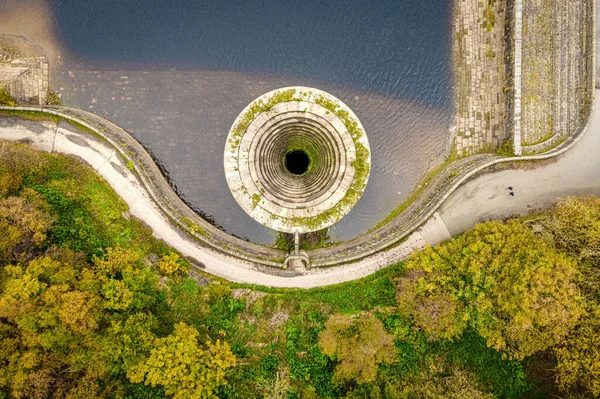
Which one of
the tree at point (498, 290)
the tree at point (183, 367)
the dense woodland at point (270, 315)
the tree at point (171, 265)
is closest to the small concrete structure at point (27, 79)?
the dense woodland at point (270, 315)

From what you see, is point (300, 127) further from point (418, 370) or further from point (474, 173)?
point (418, 370)

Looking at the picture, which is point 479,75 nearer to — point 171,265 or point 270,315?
point 270,315

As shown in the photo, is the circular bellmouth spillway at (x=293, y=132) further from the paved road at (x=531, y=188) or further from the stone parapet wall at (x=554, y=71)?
the stone parapet wall at (x=554, y=71)

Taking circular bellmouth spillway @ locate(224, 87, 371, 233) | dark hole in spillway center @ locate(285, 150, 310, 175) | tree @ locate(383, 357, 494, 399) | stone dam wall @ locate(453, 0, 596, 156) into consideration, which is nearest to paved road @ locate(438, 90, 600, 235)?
stone dam wall @ locate(453, 0, 596, 156)

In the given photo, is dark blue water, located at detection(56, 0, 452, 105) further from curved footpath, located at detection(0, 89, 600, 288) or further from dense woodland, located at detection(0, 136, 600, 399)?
dense woodland, located at detection(0, 136, 600, 399)

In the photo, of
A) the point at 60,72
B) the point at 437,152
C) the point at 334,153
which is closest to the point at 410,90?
the point at 437,152

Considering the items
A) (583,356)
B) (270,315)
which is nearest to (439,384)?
(583,356)
